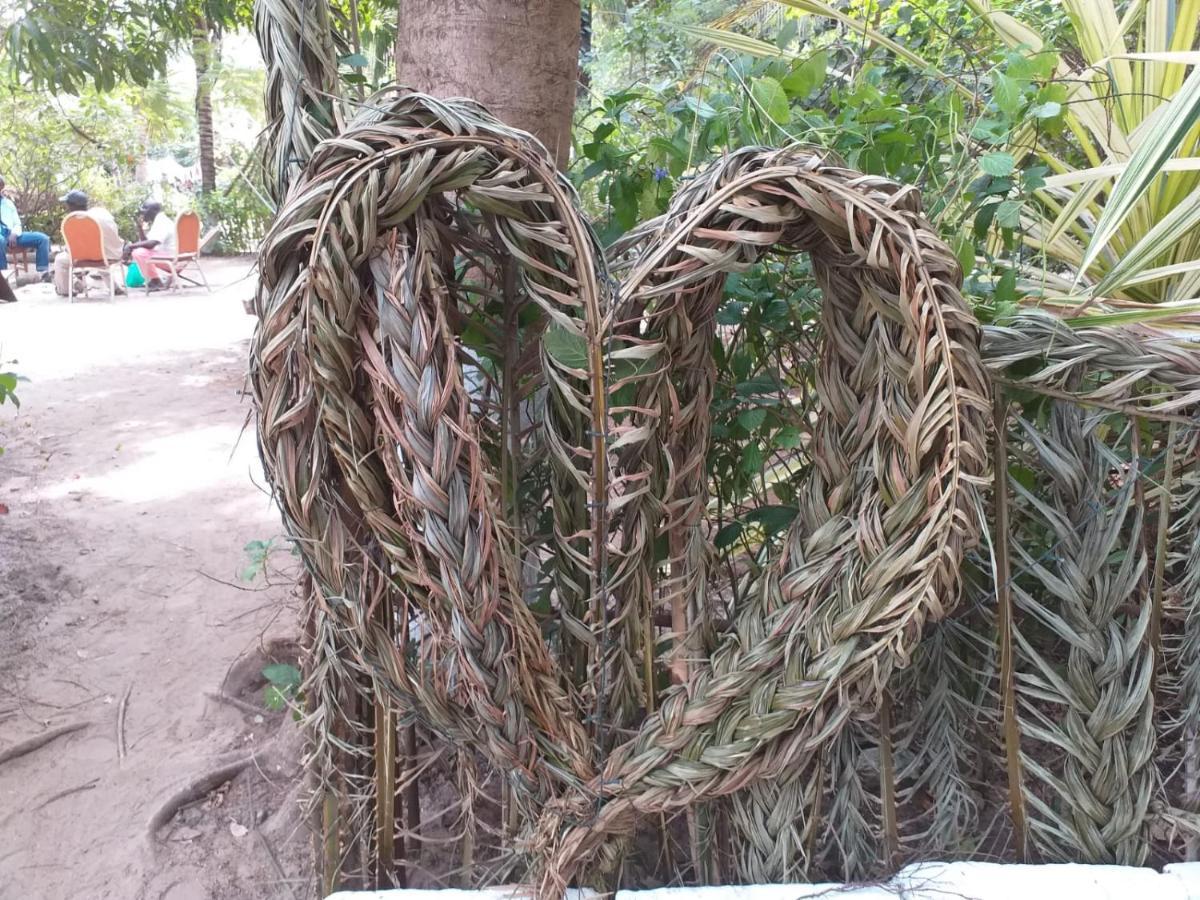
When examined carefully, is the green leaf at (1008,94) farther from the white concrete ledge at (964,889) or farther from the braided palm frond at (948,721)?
the white concrete ledge at (964,889)

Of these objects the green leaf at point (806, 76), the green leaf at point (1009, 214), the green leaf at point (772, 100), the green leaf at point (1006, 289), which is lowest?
the green leaf at point (1006, 289)

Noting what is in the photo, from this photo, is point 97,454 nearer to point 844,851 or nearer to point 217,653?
point 217,653

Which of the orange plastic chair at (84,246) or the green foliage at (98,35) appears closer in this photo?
the green foliage at (98,35)

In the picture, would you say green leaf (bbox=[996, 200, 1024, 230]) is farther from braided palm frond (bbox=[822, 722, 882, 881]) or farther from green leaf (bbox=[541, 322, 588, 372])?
braided palm frond (bbox=[822, 722, 882, 881])

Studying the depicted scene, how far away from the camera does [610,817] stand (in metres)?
1.37

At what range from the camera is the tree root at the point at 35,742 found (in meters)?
2.47

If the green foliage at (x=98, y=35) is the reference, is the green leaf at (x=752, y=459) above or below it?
below

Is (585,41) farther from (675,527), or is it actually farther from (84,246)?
(675,527)

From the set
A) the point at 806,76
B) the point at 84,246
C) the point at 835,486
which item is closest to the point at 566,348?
the point at 835,486

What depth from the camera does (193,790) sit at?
7.50ft

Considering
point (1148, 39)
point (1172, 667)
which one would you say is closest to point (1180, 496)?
point (1172, 667)

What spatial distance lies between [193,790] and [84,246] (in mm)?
9936

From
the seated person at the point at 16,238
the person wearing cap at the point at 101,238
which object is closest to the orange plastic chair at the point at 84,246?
the person wearing cap at the point at 101,238

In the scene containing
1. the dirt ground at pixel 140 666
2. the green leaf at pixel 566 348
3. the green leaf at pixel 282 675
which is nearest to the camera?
the green leaf at pixel 566 348
